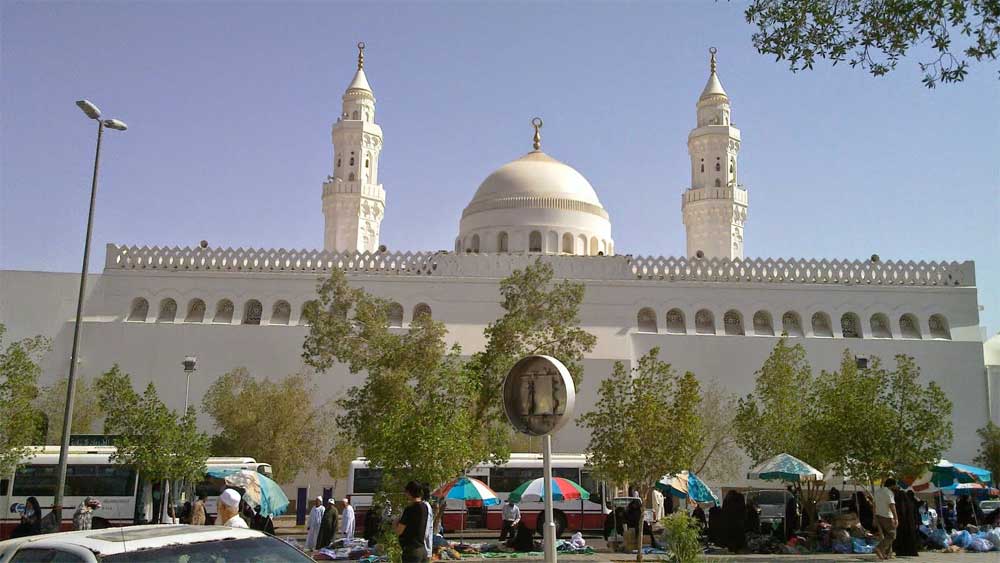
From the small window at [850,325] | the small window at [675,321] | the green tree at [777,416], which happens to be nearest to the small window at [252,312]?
the small window at [675,321]

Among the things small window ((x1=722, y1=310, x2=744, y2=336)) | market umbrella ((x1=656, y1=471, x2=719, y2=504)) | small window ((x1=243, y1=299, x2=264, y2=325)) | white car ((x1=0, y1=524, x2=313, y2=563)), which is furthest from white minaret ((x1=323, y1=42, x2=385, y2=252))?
white car ((x1=0, y1=524, x2=313, y2=563))

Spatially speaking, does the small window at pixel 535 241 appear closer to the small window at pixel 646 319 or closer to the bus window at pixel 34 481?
the small window at pixel 646 319

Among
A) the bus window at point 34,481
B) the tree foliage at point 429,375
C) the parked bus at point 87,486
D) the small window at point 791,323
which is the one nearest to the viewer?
the tree foliage at point 429,375

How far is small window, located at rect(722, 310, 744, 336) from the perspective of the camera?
32.0 metres

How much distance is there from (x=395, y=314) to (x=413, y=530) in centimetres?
2461

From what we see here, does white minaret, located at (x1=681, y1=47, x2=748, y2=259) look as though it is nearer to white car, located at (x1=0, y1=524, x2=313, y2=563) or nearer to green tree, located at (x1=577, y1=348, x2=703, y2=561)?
green tree, located at (x1=577, y1=348, x2=703, y2=561)

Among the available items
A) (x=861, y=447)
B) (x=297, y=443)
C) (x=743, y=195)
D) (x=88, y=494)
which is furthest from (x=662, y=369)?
(x=743, y=195)

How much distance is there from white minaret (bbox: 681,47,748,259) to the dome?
4.04m

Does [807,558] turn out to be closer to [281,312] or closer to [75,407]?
[75,407]

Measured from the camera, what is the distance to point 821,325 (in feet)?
106

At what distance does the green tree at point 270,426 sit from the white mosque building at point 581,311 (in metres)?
2.50

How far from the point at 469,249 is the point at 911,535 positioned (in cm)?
2638

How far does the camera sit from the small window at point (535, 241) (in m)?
36.6

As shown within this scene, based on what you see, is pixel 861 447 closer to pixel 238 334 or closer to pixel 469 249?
pixel 238 334
